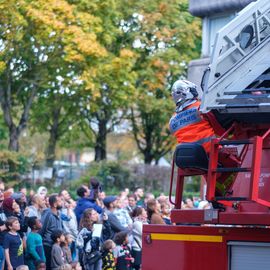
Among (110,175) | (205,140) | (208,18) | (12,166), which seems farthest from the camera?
(110,175)

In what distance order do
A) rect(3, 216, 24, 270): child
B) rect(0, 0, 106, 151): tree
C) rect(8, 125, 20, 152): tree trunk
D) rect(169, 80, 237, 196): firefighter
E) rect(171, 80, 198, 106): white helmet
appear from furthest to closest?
rect(8, 125, 20, 152): tree trunk < rect(0, 0, 106, 151): tree < rect(3, 216, 24, 270): child < rect(171, 80, 198, 106): white helmet < rect(169, 80, 237, 196): firefighter

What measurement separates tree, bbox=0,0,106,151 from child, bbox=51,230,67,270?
7486mm

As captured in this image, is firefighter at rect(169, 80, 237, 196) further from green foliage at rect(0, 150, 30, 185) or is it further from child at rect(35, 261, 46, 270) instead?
green foliage at rect(0, 150, 30, 185)

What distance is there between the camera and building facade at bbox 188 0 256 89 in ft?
91.9

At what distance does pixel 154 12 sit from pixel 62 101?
16.8 feet

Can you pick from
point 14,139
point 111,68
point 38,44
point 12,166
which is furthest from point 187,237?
point 14,139

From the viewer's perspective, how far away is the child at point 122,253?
593 inches

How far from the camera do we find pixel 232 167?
9195 millimetres

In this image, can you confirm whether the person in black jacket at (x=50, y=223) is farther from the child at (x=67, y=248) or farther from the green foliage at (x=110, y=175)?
the green foliage at (x=110, y=175)

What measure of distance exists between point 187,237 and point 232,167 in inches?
33.3

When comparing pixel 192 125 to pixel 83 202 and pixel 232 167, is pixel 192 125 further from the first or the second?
pixel 83 202

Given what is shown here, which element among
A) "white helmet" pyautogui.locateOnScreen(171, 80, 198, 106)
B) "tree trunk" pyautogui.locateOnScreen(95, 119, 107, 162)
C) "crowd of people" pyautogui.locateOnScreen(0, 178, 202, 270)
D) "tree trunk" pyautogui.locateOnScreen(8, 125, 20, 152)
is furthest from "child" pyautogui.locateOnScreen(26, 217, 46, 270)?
"tree trunk" pyautogui.locateOnScreen(95, 119, 107, 162)

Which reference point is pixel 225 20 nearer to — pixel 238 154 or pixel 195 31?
pixel 195 31

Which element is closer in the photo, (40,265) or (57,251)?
(40,265)
